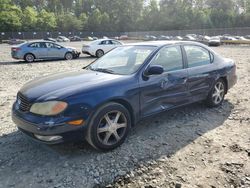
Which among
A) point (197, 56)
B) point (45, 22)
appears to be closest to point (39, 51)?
point (197, 56)

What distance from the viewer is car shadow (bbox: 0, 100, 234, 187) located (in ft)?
11.2

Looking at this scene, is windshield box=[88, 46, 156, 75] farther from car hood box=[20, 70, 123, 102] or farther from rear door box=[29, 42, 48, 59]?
rear door box=[29, 42, 48, 59]

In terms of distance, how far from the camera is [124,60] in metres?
4.82

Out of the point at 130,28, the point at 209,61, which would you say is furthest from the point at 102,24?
the point at 209,61

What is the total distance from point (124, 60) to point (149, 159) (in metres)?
1.90

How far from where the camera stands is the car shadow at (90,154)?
3404 mm

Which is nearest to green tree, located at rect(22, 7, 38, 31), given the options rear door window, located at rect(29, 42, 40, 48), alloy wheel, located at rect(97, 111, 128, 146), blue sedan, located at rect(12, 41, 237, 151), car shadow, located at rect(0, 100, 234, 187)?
rear door window, located at rect(29, 42, 40, 48)

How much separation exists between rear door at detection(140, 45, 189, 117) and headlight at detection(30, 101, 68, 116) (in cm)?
132

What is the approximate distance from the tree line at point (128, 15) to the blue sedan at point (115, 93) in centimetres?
6449

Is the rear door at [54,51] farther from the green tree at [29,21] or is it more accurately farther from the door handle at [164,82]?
the green tree at [29,21]

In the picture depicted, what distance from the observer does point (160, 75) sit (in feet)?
14.8

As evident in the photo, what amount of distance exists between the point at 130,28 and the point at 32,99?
86.2 m

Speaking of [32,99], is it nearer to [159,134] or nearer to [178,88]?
[159,134]

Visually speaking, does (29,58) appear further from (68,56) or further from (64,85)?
(64,85)
